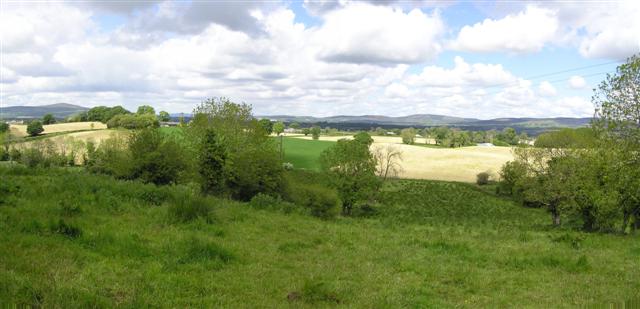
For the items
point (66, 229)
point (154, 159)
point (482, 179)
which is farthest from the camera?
point (482, 179)

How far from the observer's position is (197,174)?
42438 mm

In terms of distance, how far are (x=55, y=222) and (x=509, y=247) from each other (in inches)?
595

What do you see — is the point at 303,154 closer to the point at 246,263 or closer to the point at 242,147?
the point at 242,147

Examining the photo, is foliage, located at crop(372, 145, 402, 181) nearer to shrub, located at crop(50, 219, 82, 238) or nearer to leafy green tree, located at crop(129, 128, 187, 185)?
leafy green tree, located at crop(129, 128, 187, 185)

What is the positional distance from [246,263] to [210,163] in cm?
3492

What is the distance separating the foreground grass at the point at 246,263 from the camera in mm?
7766

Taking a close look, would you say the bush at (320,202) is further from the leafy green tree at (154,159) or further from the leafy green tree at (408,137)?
the leafy green tree at (408,137)

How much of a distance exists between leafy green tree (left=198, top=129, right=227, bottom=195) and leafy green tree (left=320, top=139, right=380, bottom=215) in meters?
12.5

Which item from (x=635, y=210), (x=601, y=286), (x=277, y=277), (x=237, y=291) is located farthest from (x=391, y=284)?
(x=635, y=210)

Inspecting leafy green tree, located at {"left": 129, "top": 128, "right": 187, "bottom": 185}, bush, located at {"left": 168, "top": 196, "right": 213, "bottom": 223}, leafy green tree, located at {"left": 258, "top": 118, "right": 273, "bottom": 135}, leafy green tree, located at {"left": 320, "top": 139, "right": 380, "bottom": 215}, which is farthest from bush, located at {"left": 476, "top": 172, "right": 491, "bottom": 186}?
bush, located at {"left": 168, "top": 196, "right": 213, "bottom": 223}

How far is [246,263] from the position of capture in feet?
35.2

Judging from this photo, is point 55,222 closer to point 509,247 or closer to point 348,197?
point 509,247

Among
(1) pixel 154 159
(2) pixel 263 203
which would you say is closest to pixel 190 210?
(2) pixel 263 203

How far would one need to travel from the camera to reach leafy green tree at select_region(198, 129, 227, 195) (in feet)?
144
